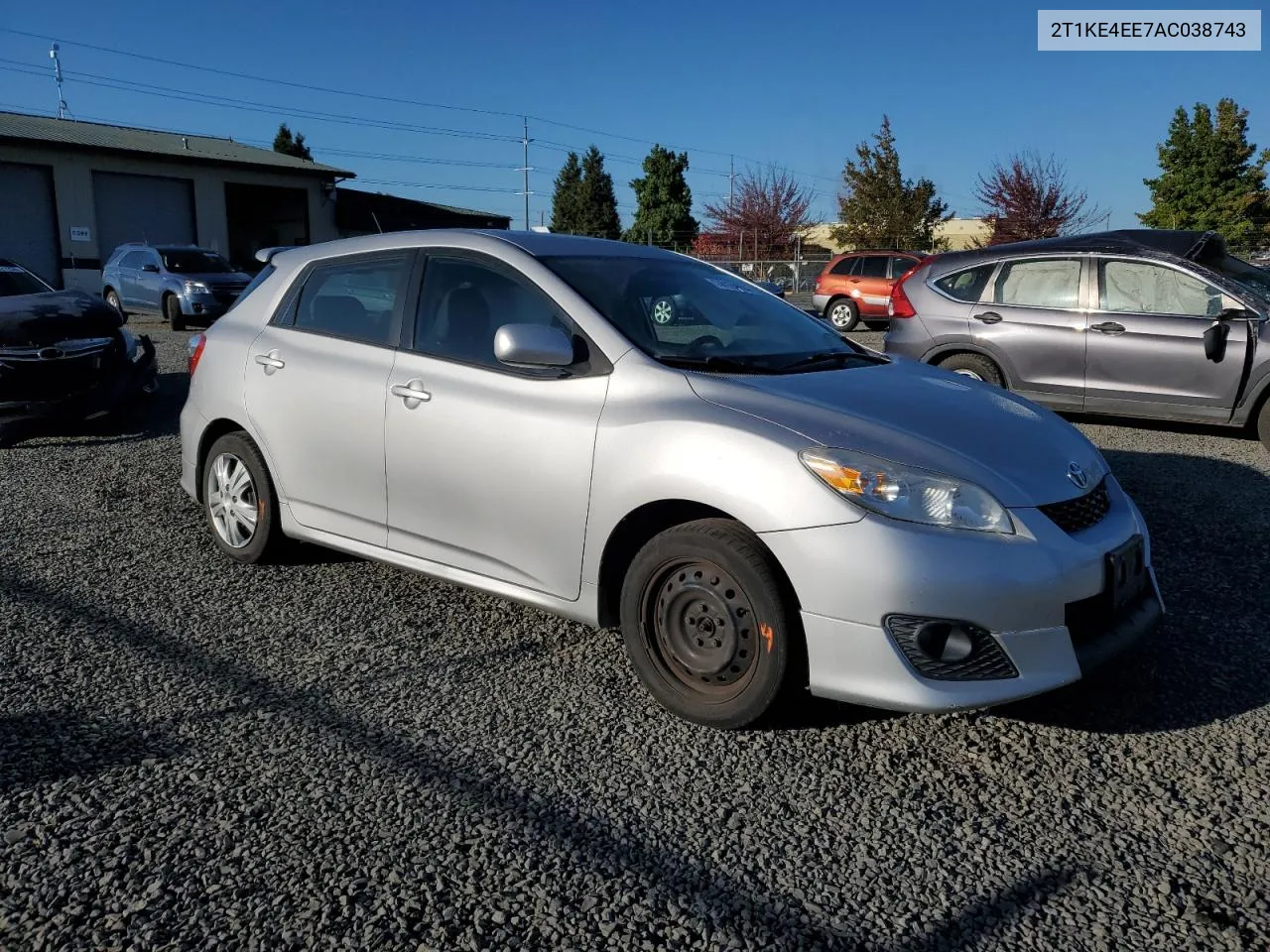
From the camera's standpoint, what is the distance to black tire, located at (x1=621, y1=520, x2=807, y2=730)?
3053 millimetres

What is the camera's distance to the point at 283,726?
3.27 meters

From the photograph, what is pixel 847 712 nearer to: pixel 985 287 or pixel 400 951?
pixel 400 951

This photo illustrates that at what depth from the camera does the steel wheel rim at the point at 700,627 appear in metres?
3.14

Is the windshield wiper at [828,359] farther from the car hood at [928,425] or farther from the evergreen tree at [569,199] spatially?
the evergreen tree at [569,199]

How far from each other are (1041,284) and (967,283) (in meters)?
0.61

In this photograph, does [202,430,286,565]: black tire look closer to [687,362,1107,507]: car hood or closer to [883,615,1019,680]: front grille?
[687,362,1107,507]: car hood

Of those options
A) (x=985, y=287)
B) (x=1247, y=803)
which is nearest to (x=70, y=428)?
(x=985, y=287)

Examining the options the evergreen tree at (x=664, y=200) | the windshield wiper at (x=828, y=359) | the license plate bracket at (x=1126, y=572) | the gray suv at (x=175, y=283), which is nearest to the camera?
the license plate bracket at (x=1126, y=572)

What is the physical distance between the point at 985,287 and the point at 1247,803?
654cm

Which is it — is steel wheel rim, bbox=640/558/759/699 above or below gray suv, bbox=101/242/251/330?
below

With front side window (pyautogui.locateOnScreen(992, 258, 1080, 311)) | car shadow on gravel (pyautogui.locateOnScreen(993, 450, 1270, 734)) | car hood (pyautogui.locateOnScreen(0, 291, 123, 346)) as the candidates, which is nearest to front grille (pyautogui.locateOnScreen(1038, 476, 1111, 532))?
car shadow on gravel (pyautogui.locateOnScreen(993, 450, 1270, 734))

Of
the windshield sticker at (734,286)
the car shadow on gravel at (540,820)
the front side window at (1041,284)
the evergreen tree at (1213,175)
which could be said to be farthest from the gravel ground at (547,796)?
the evergreen tree at (1213,175)

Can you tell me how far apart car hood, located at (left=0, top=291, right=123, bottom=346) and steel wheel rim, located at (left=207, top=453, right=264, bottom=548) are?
13.4 feet

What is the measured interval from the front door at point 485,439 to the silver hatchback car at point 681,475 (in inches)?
0.4
